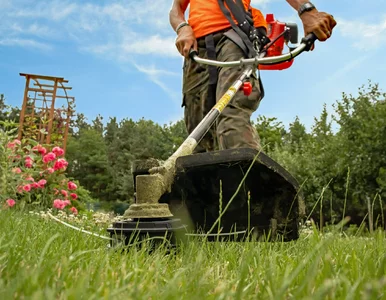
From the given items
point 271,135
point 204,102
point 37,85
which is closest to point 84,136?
point 271,135

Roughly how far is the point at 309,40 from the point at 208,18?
2.92ft

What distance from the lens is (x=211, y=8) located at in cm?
345

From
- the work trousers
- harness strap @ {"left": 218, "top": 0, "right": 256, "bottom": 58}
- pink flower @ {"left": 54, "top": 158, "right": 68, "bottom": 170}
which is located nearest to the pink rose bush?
pink flower @ {"left": 54, "top": 158, "right": 68, "bottom": 170}

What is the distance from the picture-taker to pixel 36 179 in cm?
711

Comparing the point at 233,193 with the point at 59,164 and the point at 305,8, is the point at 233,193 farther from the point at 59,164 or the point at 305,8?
the point at 59,164

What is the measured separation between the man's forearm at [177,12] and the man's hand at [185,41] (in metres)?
0.33

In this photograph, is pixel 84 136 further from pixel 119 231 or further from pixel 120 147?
pixel 119 231

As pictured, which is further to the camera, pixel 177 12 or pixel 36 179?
pixel 36 179

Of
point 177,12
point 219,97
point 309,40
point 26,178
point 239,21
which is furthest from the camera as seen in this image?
point 26,178

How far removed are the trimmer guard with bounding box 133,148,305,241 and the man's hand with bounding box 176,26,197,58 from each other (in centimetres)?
136

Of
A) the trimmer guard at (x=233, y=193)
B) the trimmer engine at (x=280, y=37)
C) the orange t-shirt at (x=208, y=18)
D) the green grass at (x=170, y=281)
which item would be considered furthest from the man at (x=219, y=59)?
the green grass at (x=170, y=281)

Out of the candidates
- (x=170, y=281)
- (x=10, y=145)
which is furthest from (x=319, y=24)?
(x=10, y=145)

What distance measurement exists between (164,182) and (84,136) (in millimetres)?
37826

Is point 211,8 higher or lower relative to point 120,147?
lower
